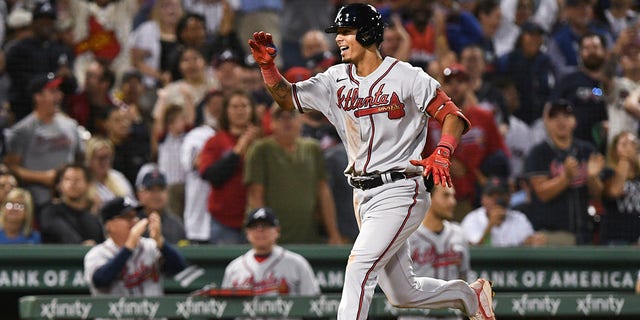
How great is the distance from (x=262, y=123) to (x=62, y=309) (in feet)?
7.74

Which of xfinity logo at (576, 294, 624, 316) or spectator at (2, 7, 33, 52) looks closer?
xfinity logo at (576, 294, 624, 316)

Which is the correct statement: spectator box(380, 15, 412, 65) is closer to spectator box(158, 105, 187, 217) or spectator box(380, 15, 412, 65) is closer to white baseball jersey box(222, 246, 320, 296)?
spectator box(158, 105, 187, 217)

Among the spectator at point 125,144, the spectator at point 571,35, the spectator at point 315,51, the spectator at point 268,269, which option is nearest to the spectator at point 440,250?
the spectator at point 268,269

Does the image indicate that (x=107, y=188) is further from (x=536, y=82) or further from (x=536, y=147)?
(x=536, y=82)

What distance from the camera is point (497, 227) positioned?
8539 mm

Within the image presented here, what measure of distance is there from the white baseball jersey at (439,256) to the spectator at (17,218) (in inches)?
101

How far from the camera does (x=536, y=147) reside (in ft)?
29.0

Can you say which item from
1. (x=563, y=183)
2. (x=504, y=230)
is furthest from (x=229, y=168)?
(x=563, y=183)

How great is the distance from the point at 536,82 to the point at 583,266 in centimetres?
226

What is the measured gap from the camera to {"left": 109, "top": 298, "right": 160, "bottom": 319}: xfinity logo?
23.2ft

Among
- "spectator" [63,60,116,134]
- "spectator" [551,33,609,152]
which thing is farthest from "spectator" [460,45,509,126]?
"spectator" [63,60,116,134]

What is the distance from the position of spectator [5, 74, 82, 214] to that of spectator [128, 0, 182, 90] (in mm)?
1444

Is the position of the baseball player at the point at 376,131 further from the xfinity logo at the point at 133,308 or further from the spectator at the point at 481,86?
the spectator at the point at 481,86

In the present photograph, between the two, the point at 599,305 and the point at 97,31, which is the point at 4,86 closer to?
the point at 97,31
